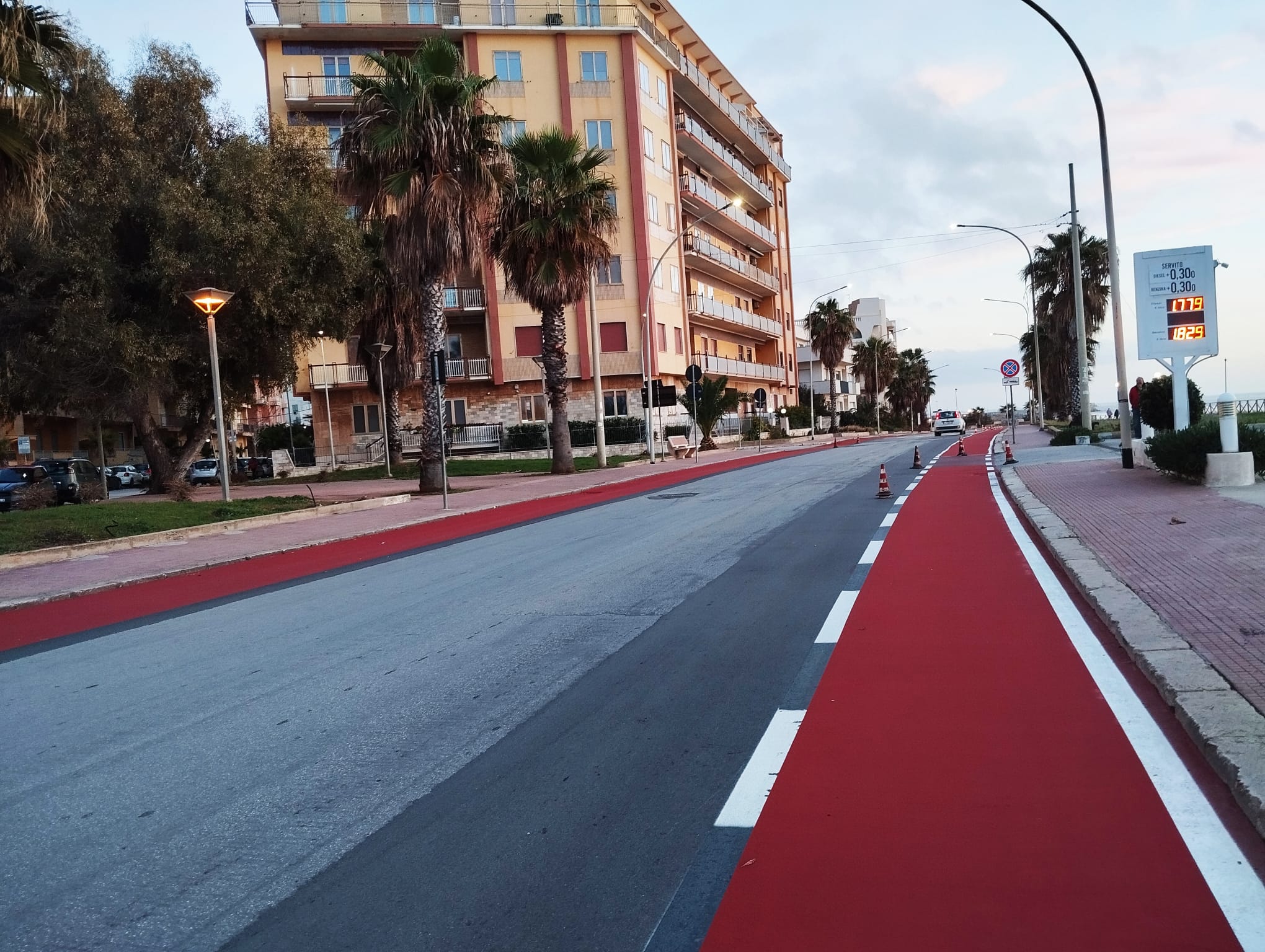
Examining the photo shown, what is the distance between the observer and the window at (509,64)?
52.0m

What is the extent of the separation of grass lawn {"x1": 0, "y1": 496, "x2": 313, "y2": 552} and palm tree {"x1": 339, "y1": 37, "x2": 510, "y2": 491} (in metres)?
5.92

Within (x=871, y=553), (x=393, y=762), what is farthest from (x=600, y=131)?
(x=393, y=762)

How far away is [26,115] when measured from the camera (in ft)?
42.3

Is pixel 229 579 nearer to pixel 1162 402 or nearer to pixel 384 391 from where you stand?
pixel 1162 402

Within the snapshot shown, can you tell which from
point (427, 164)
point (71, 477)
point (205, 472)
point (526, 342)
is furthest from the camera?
point (526, 342)

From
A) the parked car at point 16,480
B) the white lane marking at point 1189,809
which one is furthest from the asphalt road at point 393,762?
the parked car at point 16,480

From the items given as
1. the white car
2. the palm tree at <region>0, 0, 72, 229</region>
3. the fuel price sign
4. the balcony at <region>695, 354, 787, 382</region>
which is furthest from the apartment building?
the palm tree at <region>0, 0, 72, 229</region>

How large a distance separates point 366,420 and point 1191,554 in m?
49.2

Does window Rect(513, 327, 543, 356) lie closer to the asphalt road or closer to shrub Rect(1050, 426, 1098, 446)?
shrub Rect(1050, 426, 1098, 446)

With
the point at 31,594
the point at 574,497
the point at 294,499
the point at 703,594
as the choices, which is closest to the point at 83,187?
the point at 294,499

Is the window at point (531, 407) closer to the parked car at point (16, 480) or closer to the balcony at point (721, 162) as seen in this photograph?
the balcony at point (721, 162)

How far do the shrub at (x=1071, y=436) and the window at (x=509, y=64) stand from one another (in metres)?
32.2

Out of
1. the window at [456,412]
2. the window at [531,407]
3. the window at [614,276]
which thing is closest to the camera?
the window at [614,276]

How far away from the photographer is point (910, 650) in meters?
6.43
